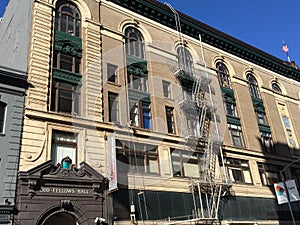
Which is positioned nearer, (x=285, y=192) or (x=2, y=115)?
(x=2, y=115)

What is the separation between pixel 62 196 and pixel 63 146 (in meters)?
3.10

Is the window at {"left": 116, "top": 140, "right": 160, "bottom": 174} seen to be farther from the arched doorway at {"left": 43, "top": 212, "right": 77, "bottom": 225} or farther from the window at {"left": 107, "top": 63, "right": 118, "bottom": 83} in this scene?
the window at {"left": 107, "top": 63, "right": 118, "bottom": 83}

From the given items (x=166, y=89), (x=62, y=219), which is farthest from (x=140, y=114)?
(x=62, y=219)

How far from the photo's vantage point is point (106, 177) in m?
18.4

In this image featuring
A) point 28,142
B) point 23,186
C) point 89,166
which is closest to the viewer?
point 23,186

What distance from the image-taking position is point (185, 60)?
28.8 m

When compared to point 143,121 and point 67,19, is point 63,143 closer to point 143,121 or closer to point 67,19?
point 143,121

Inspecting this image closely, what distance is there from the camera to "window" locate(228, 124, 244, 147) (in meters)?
28.4

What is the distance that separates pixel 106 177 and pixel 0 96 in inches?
302

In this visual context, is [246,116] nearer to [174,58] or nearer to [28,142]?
[174,58]

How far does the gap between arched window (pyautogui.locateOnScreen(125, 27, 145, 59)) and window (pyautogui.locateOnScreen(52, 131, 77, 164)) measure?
9.46m

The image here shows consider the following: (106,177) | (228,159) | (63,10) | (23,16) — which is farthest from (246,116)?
(23,16)

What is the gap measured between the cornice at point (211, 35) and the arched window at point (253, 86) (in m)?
2.28

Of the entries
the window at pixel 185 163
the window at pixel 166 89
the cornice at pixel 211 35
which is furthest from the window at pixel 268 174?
the cornice at pixel 211 35
